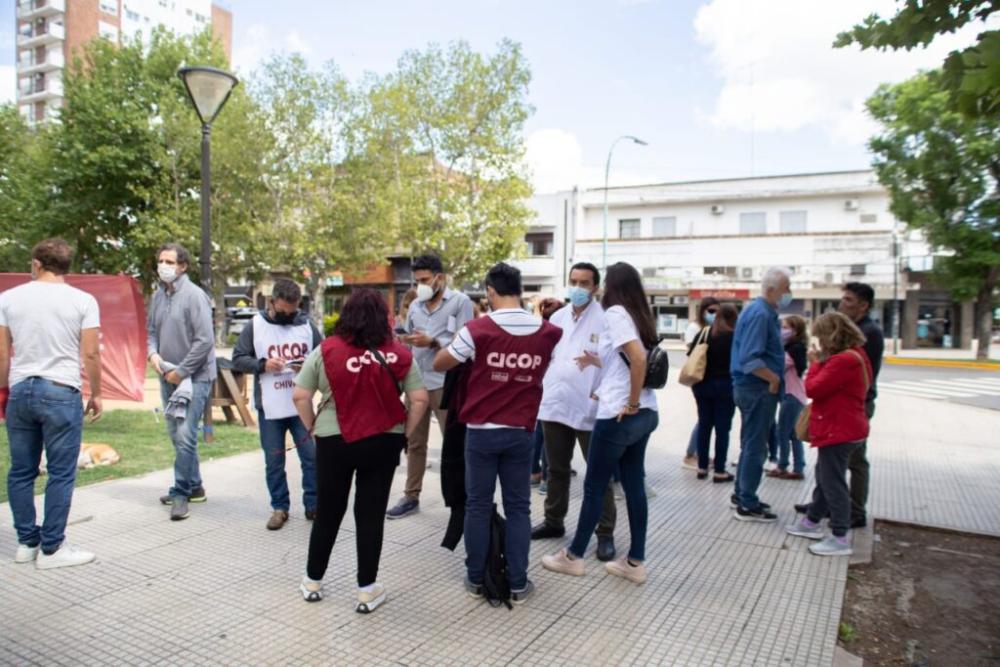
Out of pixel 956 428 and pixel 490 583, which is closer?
pixel 490 583

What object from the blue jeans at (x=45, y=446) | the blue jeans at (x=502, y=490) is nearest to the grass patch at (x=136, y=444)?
the blue jeans at (x=45, y=446)

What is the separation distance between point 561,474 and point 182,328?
10.1 feet

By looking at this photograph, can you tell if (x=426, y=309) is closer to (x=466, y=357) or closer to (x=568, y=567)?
(x=466, y=357)

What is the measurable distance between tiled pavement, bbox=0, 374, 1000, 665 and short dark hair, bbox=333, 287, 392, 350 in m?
1.47

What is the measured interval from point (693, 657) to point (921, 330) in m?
36.4

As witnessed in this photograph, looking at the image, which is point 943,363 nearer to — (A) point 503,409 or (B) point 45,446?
(A) point 503,409

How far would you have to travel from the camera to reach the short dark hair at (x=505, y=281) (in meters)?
3.82

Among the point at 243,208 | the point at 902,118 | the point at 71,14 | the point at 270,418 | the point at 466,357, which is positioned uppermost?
the point at 71,14

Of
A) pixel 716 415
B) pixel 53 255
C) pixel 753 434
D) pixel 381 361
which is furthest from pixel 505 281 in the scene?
pixel 716 415

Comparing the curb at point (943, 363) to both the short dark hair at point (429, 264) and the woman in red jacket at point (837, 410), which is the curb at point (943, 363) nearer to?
the woman in red jacket at point (837, 410)

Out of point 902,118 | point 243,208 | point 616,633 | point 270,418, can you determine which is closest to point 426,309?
point 270,418

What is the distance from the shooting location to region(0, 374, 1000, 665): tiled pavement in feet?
10.7

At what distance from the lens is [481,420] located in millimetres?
3693

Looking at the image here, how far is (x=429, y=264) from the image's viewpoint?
534cm
